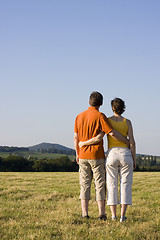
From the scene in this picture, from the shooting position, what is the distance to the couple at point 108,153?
6.72 m

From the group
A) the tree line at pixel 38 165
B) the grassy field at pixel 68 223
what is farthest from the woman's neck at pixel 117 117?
the tree line at pixel 38 165

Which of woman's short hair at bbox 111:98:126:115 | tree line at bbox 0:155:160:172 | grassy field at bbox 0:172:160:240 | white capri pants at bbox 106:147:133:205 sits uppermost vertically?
woman's short hair at bbox 111:98:126:115

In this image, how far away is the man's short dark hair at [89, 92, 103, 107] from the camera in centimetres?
710

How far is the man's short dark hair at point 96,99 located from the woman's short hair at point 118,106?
1.09 feet

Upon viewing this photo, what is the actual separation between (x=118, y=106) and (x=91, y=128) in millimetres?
799

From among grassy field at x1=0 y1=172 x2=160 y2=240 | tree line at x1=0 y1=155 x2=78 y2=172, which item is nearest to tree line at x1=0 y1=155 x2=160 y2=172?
tree line at x1=0 y1=155 x2=78 y2=172

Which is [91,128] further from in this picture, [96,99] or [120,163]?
[120,163]

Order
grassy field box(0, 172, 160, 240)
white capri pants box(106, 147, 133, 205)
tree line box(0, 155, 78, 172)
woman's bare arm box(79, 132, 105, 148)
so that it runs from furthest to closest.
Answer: tree line box(0, 155, 78, 172)
woman's bare arm box(79, 132, 105, 148)
white capri pants box(106, 147, 133, 205)
grassy field box(0, 172, 160, 240)

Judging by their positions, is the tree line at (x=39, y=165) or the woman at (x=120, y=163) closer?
the woman at (x=120, y=163)

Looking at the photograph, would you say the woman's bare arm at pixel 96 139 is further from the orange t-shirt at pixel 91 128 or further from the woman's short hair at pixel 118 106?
the woman's short hair at pixel 118 106

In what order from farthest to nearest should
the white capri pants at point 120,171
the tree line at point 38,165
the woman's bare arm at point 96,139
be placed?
the tree line at point 38,165, the woman's bare arm at point 96,139, the white capri pants at point 120,171

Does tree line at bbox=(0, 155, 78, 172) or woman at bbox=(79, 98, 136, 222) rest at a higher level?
woman at bbox=(79, 98, 136, 222)

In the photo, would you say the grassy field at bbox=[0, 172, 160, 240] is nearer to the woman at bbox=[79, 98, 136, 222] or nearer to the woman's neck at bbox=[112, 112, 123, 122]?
the woman at bbox=[79, 98, 136, 222]

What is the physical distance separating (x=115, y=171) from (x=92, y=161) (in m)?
0.56
